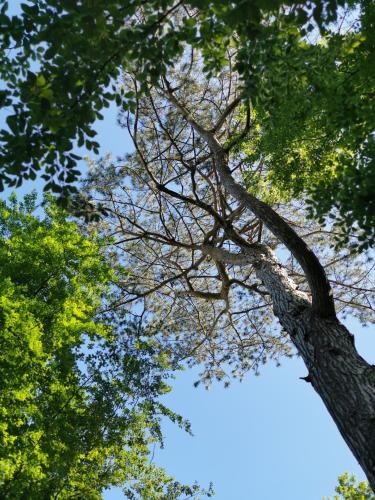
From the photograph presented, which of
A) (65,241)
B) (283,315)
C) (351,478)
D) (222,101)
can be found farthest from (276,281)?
(351,478)

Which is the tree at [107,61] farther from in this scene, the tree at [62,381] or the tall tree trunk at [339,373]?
the tree at [62,381]

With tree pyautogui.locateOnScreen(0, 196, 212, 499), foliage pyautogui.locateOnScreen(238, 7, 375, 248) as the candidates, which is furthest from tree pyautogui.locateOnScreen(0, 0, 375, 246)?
tree pyautogui.locateOnScreen(0, 196, 212, 499)

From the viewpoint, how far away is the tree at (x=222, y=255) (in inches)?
159

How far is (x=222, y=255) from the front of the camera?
26.3 feet

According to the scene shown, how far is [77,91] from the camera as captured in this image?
106 inches

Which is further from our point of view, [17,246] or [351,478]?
[351,478]

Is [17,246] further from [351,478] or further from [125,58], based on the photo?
[351,478]

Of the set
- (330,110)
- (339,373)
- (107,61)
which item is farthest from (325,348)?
(107,61)

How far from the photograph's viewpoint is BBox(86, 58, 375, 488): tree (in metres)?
4.04

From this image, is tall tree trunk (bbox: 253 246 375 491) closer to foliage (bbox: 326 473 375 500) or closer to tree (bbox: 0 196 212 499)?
tree (bbox: 0 196 212 499)

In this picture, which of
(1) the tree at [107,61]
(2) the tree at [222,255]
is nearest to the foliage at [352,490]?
(2) the tree at [222,255]

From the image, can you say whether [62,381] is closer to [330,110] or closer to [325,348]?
[325,348]

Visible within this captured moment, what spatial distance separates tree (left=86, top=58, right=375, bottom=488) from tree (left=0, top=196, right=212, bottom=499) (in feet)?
6.87

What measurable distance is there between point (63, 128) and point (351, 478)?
14001 millimetres
